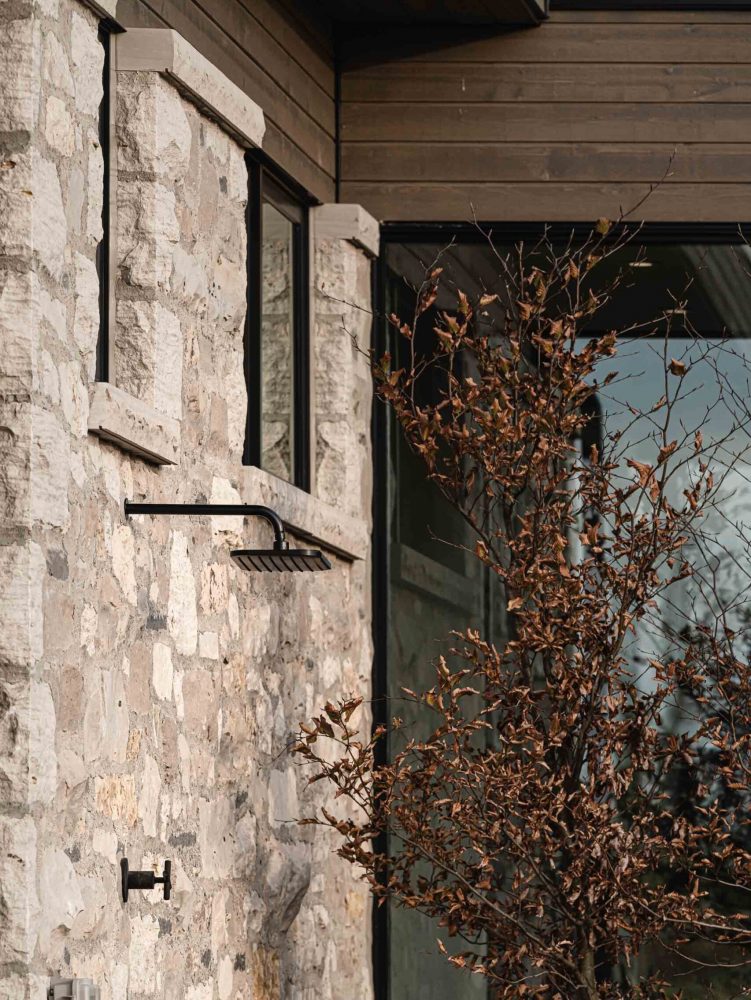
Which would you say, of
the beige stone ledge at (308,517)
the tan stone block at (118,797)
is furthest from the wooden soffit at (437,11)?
the tan stone block at (118,797)

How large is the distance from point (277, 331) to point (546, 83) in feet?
5.39

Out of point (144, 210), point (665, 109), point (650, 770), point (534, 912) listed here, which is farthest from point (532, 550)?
point (665, 109)

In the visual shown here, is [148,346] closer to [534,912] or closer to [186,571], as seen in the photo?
[186,571]

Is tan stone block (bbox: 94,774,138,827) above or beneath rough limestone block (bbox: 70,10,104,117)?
beneath

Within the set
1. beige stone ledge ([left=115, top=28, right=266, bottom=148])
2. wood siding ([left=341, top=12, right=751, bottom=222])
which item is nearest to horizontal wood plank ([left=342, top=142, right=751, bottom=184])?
wood siding ([left=341, top=12, right=751, bottom=222])

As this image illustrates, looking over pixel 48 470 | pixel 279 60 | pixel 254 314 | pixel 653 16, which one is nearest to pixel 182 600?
pixel 48 470

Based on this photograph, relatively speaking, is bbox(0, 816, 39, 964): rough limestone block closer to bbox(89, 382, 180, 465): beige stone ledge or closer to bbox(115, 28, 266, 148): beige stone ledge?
bbox(89, 382, 180, 465): beige stone ledge

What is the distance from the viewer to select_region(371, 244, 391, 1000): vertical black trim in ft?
22.4

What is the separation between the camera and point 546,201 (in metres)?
7.02

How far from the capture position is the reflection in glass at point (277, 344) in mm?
6277

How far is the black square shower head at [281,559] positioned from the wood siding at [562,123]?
2692mm

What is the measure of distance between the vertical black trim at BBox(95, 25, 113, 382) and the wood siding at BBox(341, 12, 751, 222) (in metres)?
2.24

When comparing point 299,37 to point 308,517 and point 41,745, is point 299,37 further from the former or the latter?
point 41,745

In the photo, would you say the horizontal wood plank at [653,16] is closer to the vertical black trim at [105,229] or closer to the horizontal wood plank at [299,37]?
the horizontal wood plank at [299,37]
